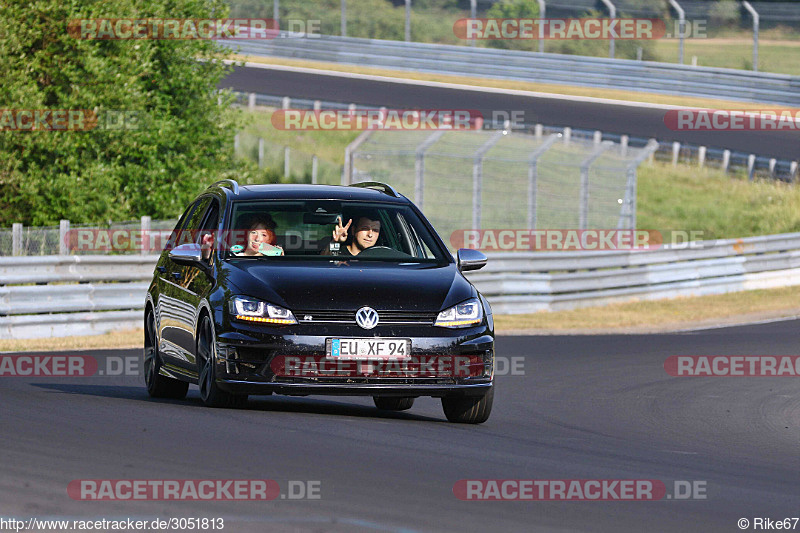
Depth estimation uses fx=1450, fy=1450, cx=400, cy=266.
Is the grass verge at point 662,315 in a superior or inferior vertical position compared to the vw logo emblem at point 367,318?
inferior

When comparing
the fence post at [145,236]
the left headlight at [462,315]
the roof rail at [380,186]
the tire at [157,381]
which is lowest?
the fence post at [145,236]

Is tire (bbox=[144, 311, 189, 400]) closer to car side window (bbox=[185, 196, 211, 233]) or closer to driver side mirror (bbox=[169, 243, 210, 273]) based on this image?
car side window (bbox=[185, 196, 211, 233])

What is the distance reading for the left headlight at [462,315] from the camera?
929cm

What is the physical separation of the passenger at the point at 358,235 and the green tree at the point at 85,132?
15487 millimetres

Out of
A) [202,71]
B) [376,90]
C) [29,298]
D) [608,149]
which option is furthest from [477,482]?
[376,90]

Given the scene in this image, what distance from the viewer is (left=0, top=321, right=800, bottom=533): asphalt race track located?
627cm

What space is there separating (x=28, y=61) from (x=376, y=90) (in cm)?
1929

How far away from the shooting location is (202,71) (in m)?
28.0

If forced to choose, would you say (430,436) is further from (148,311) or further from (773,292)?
(773,292)

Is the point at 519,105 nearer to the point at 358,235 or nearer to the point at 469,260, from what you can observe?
the point at 358,235

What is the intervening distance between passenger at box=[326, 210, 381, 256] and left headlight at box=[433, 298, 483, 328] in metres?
1.17

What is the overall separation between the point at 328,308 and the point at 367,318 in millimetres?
253

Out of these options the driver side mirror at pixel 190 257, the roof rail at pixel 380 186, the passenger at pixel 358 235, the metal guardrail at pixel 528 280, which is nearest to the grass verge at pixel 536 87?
the metal guardrail at pixel 528 280

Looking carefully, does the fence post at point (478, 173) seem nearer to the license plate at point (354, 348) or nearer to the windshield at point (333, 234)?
the windshield at point (333, 234)
